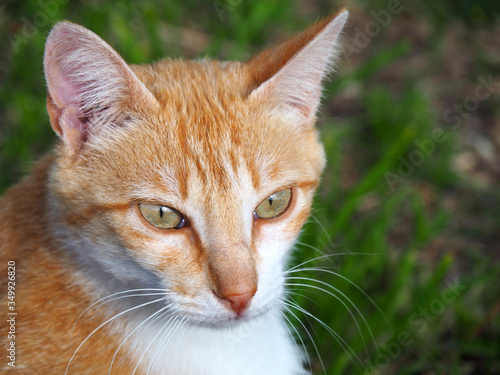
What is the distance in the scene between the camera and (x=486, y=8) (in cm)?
478

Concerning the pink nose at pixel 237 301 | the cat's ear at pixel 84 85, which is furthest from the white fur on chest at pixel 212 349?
the cat's ear at pixel 84 85

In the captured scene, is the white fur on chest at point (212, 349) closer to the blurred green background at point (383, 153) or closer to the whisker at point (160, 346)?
the whisker at point (160, 346)

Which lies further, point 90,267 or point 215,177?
point 90,267

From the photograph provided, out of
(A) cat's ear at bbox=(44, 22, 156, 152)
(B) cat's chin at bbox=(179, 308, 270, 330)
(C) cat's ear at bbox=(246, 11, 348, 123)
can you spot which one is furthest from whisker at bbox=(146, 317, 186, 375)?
(C) cat's ear at bbox=(246, 11, 348, 123)

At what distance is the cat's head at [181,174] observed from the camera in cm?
193

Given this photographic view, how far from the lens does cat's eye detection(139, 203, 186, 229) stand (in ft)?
6.54

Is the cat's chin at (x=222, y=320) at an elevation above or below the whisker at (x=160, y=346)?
above

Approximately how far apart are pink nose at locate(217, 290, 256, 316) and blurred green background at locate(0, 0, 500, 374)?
45 centimetres

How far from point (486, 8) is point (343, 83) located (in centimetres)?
157

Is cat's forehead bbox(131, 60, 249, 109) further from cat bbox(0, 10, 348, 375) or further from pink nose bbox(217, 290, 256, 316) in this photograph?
pink nose bbox(217, 290, 256, 316)

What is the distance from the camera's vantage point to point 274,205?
2156 millimetres

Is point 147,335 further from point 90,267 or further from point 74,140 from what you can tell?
point 74,140

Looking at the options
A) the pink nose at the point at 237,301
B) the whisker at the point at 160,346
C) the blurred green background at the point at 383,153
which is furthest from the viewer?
the blurred green background at the point at 383,153

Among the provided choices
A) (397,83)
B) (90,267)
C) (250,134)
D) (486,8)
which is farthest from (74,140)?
(486,8)
